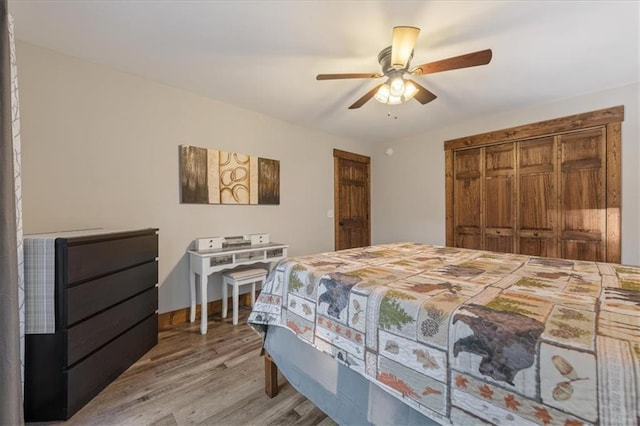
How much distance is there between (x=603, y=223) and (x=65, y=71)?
5299mm

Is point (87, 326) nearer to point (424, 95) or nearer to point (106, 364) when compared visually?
point (106, 364)

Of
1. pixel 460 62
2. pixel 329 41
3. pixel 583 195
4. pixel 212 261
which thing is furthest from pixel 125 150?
pixel 583 195

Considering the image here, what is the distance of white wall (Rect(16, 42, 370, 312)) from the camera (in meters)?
1.96

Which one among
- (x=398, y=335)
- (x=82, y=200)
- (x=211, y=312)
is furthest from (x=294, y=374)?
(x=82, y=200)

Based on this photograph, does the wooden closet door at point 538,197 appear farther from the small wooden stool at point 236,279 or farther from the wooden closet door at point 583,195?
the small wooden stool at point 236,279

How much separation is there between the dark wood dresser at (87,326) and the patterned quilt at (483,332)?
1.09 metres

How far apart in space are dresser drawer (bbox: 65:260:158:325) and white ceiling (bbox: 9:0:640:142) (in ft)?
5.65

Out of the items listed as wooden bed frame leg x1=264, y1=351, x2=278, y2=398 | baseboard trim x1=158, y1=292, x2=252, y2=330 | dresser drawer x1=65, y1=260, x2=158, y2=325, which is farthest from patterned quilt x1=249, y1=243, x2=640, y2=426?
baseboard trim x1=158, y1=292, x2=252, y2=330

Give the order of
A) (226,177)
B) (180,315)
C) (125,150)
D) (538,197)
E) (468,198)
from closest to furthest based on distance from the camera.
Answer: (125,150), (180,315), (226,177), (538,197), (468,198)

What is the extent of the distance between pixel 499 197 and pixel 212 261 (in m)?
3.69

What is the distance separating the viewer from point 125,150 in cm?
236

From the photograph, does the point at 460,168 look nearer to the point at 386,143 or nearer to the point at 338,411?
the point at 386,143

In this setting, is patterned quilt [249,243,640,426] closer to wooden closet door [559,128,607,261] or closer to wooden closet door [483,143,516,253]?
wooden closet door [559,128,607,261]

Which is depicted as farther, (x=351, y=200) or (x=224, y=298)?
(x=351, y=200)
